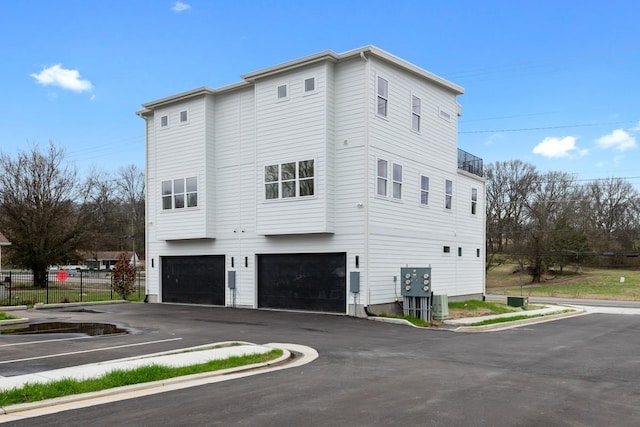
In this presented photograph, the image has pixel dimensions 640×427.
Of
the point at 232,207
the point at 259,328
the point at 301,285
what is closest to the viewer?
the point at 259,328

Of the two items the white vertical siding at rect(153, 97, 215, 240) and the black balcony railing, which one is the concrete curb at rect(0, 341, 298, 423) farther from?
the black balcony railing

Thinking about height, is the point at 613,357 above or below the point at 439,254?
below

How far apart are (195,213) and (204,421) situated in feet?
62.7

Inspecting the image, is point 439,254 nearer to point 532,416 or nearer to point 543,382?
point 543,382

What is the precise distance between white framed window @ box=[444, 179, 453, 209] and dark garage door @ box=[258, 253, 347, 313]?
7445 millimetres

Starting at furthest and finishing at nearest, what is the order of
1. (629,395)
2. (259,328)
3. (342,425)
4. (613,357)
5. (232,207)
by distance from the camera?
(232,207), (259,328), (613,357), (629,395), (342,425)

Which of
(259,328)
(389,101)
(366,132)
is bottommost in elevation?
(259,328)

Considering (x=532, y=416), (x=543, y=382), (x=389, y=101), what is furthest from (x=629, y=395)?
(x=389, y=101)

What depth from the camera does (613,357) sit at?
12484mm

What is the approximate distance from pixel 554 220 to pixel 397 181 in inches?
1727

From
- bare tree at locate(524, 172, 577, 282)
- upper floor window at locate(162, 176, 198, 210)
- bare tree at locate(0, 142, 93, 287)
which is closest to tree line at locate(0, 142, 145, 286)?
bare tree at locate(0, 142, 93, 287)

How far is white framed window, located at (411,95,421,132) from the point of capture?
23047mm

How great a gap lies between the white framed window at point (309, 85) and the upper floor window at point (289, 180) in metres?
2.71

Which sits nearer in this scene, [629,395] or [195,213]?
[629,395]
